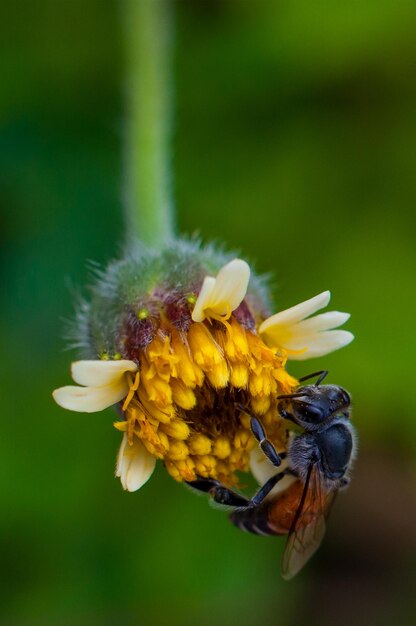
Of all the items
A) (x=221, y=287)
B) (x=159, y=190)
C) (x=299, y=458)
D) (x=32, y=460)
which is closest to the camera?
(x=221, y=287)

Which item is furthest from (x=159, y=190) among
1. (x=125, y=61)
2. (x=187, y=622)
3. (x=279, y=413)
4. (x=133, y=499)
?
(x=187, y=622)

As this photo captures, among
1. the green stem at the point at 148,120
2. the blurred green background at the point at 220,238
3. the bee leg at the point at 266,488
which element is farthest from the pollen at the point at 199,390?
the blurred green background at the point at 220,238

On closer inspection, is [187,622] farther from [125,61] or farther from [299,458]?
[125,61]

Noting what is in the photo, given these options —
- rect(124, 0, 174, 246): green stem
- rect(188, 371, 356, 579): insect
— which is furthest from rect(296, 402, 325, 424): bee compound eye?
rect(124, 0, 174, 246): green stem

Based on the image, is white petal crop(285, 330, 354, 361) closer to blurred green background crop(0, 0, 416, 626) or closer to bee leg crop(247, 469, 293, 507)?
bee leg crop(247, 469, 293, 507)

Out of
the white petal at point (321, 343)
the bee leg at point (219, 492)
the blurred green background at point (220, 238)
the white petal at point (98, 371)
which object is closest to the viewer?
the white petal at point (98, 371)

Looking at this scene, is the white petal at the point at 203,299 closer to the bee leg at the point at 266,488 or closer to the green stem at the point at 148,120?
the bee leg at the point at 266,488

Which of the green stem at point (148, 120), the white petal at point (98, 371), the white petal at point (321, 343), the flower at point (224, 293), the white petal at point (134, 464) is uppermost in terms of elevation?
the green stem at point (148, 120)
